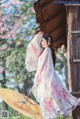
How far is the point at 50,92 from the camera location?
624 centimetres

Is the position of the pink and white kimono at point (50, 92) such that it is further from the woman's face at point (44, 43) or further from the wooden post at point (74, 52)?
the wooden post at point (74, 52)

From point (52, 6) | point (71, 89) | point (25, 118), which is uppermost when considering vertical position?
point (52, 6)

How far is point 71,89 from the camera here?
6695 mm

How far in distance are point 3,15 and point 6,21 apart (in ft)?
0.78

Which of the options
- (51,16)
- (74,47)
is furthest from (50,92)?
(51,16)

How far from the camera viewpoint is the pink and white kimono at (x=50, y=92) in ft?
20.5

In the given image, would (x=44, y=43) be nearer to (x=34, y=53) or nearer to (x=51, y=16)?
(x=34, y=53)

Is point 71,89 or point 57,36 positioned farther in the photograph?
point 57,36

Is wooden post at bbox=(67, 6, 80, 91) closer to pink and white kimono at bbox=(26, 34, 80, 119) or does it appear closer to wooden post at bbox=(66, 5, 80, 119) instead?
wooden post at bbox=(66, 5, 80, 119)

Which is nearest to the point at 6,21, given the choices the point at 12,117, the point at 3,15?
the point at 3,15

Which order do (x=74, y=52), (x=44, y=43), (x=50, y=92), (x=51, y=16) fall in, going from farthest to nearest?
(x=51, y=16), (x=74, y=52), (x=44, y=43), (x=50, y=92)

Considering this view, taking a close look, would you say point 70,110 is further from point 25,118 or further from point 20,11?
point 20,11

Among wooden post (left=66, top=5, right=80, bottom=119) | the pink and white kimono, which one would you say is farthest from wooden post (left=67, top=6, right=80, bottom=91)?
the pink and white kimono

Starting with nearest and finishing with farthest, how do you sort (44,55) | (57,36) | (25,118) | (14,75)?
(44,55) < (25,118) < (57,36) < (14,75)
